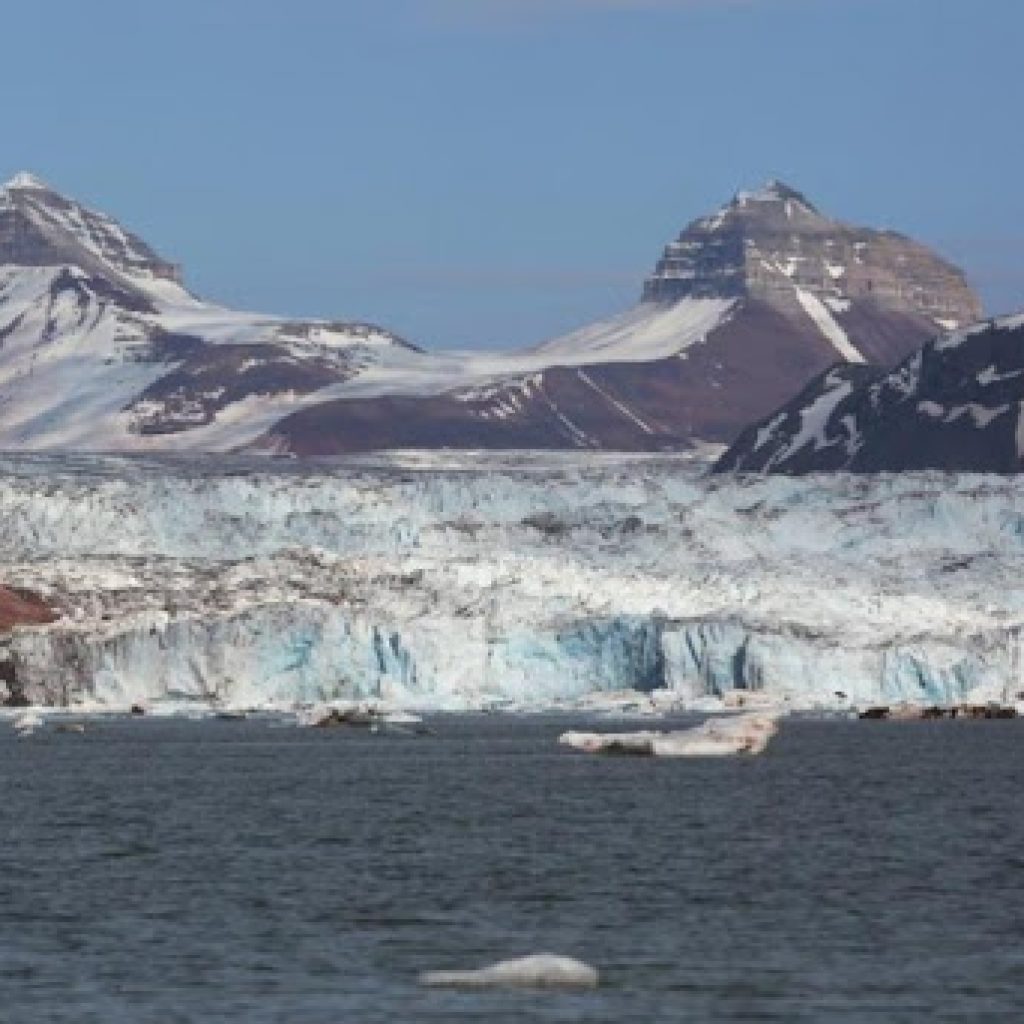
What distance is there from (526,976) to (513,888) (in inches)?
550

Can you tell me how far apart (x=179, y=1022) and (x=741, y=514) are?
120m

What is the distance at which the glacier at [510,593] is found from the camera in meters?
129

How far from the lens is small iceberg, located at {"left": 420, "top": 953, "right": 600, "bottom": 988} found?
4269 centimetres

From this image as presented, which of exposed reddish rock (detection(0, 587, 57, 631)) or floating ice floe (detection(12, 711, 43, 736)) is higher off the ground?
exposed reddish rock (detection(0, 587, 57, 631))

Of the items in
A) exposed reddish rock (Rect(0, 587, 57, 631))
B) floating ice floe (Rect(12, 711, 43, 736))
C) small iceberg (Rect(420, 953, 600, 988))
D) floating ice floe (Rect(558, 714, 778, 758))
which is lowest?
small iceberg (Rect(420, 953, 600, 988))

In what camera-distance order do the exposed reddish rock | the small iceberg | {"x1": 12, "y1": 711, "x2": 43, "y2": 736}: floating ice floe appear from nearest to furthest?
1. the small iceberg
2. {"x1": 12, "y1": 711, "x2": 43, "y2": 736}: floating ice floe
3. the exposed reddish rock

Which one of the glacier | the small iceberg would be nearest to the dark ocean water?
the small iceberg

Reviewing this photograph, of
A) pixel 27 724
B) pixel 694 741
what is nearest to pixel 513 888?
pixel 694 741

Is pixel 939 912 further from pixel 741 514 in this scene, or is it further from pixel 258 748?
pixel 741 514

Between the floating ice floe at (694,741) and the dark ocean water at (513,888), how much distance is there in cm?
133

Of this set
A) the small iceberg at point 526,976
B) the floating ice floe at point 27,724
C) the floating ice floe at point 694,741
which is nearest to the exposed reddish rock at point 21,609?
the floating ice floe at point 27,724

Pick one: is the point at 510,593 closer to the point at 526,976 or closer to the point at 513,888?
the point at 513,888

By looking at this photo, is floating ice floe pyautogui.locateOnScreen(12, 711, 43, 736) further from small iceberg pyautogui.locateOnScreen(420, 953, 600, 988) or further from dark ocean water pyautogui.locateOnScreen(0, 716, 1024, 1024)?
small iceberg pyautogui.locateOnScreen(420, 953, 600, 988)

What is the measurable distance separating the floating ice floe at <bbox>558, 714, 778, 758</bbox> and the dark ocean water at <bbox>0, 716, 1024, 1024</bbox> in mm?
1335
